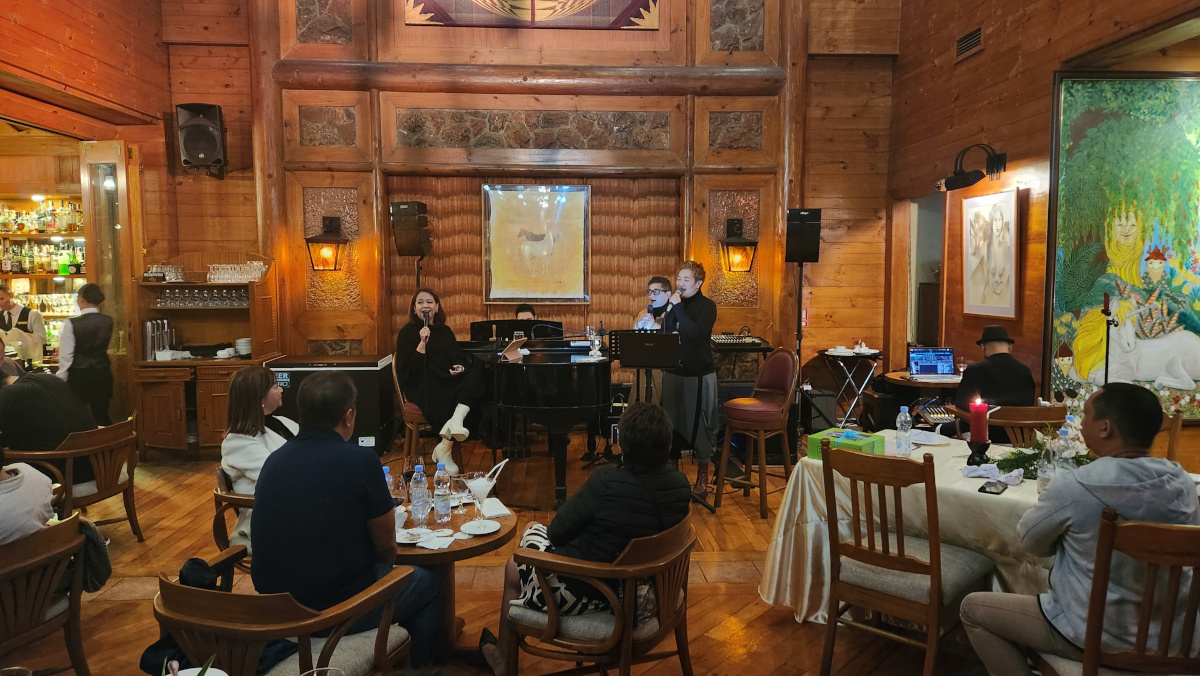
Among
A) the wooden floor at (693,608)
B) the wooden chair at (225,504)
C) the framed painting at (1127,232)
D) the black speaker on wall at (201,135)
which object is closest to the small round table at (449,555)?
the wooden floor at (693,608)

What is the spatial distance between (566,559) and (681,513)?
435 millimetres

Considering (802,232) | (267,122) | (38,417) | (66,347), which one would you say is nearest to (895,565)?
(802,232)

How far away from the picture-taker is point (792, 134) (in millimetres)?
7344

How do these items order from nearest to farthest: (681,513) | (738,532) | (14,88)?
(681,513) < (738,532) < (14,88)

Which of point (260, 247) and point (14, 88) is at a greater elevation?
point (14, 88)

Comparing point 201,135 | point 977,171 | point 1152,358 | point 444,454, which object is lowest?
point 444,454

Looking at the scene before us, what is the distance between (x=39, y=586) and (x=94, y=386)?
13.8 feet

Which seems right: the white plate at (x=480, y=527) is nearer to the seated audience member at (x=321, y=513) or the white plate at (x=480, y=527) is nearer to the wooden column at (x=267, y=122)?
the seated audience member at (x=321, y=513)

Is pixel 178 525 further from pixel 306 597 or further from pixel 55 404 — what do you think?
pixel 306 597

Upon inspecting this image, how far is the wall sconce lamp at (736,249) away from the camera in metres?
7.39

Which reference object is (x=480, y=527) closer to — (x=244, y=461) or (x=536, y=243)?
(x=244, y=461)

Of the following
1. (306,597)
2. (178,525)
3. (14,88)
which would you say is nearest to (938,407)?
(306,597)

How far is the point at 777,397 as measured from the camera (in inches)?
217

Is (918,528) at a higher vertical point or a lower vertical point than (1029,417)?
lower
